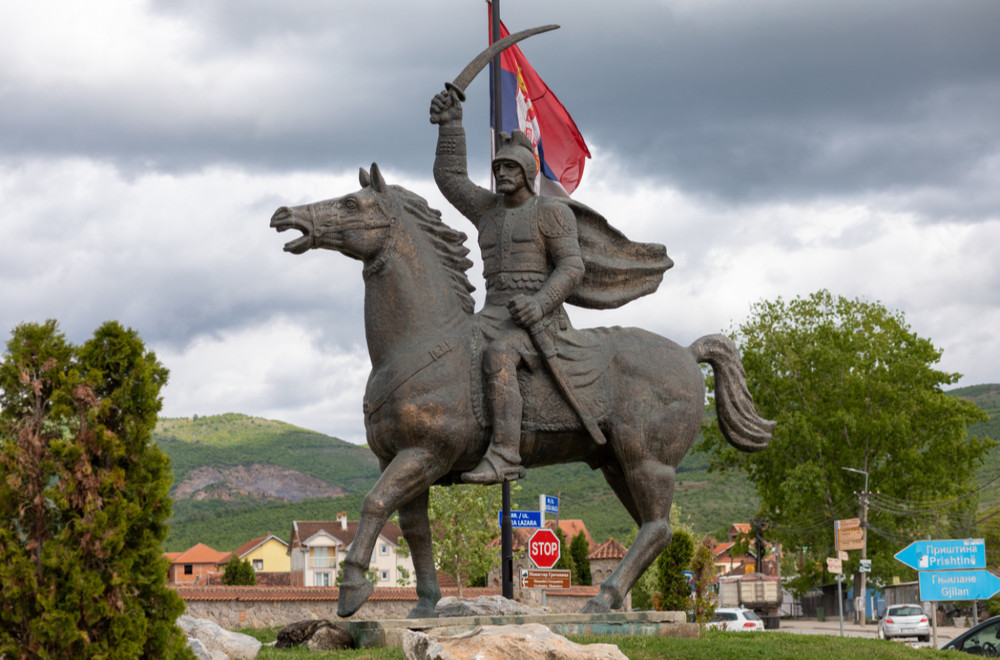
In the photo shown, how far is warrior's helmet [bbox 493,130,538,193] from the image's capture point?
8.10 meters

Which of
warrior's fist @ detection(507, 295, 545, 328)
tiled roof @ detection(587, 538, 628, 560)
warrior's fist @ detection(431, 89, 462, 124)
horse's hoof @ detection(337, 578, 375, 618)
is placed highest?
warrior's fist @ detection(431, 89, 462, 124)

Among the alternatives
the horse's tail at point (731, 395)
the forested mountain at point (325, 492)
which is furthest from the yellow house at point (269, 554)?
the horse's tail at point (731, 395)

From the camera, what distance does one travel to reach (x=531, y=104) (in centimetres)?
1371

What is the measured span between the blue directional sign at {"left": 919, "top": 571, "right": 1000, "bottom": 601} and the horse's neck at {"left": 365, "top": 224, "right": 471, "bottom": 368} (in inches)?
416

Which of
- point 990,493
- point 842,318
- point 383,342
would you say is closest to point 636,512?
point 383,342

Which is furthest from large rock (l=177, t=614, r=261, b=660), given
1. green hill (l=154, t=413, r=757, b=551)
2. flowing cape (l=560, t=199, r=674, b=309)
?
green hill (l=154, t=413, r=757, b=551)

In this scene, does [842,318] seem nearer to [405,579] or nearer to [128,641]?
[405,579]

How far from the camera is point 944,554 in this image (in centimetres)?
1552

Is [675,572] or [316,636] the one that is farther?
[675,572]

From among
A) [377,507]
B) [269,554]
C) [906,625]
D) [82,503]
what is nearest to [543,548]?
[377,507]

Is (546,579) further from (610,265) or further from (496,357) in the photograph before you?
(496,357)

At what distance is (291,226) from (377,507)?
222 centimetres

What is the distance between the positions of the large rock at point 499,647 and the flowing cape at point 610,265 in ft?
10.1

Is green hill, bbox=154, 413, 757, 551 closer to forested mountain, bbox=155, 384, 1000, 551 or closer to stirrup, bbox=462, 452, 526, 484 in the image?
forested mountain, bbox=155, 384, 1000, 551
